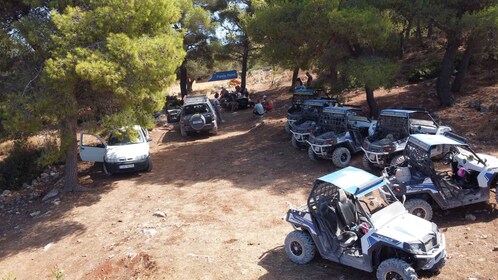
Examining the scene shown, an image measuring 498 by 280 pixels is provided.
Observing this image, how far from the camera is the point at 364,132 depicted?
12.1 meters

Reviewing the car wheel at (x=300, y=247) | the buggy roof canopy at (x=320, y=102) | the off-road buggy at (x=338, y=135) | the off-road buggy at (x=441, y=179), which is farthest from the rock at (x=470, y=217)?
the buggy roof canopy at (x=320, y=102)

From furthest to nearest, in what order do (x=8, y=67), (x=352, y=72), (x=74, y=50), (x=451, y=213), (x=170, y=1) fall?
(x=352, y=72) < (x=170, y=1) < (x=8, y=67) < (x=74, y=50) < (x=451, y=213)

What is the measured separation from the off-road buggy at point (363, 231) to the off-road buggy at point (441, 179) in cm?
138

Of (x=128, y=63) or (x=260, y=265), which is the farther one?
(x=128, y=63)

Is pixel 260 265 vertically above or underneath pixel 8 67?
underneath

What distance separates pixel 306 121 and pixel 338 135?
2.41 m

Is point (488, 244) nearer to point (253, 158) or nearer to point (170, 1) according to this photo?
point (253, 158)

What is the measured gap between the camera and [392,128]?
427 inches

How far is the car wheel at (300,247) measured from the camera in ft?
20.9

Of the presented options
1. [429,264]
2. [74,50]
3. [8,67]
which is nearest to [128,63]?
[74,50]

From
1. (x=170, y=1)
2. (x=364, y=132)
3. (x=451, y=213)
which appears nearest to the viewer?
(x=451, y=213)

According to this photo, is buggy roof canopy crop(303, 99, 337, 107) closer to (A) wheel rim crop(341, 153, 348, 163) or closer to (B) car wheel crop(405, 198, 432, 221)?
(A) wheel rim crop(341, 153, 348, 163)

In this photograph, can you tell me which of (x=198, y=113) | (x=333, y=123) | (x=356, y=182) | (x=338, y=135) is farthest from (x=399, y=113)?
(x=198, y=113)

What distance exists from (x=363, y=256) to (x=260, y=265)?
1.79 m
